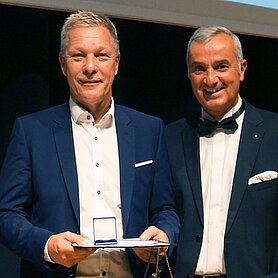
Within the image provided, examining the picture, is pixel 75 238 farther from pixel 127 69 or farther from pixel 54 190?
pixel 127 69

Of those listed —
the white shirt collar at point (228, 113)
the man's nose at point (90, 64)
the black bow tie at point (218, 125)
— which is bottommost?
the black bow tie at point (218, 125)

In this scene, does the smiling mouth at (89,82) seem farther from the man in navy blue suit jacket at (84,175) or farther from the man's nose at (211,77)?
the man's nose at (211,77)

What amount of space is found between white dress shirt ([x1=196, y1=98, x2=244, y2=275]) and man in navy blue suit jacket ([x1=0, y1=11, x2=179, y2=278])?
19 cm

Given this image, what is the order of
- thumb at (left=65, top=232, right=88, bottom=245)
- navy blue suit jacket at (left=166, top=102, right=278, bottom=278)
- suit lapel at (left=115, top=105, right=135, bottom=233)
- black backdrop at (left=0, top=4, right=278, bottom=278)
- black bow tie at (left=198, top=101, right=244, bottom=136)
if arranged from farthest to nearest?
black backdrop at (left=0, top=4, right=278, bottom=278)
black bow tie at (left=198, top=101, right=244, bottom=136)
navy blue suit jacket at (left=166, top=102, right=278, bottom=278)
suit lapel at (left=115, top=105, right=135, bottom=233)
thumb at (left=65, top=232, right=88, bottom=245)

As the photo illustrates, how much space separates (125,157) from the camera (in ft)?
9.21

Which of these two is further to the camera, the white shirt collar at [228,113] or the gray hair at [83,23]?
the white shirt collar at [228,113]

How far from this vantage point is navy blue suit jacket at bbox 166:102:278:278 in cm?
291

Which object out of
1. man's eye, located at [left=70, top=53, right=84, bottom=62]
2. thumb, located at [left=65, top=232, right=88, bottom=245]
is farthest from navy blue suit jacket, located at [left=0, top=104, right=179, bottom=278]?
man's eye, located at [left=70, top=53, right=84, bottom=62]

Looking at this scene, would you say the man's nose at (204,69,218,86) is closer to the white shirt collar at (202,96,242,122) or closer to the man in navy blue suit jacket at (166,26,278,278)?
the man in navy blue suit jacket at (166,26,278,278)

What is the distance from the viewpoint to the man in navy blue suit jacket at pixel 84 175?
8.74 ft

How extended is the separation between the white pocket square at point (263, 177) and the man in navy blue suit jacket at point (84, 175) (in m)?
0.39

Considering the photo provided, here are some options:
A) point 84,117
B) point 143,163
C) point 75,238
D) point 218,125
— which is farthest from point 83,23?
point 75,238

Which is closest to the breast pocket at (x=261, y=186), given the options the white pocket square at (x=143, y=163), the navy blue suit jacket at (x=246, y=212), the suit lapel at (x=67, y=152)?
the navy blue suit jacket at (x=246, y=212)

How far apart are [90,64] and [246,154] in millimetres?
864
